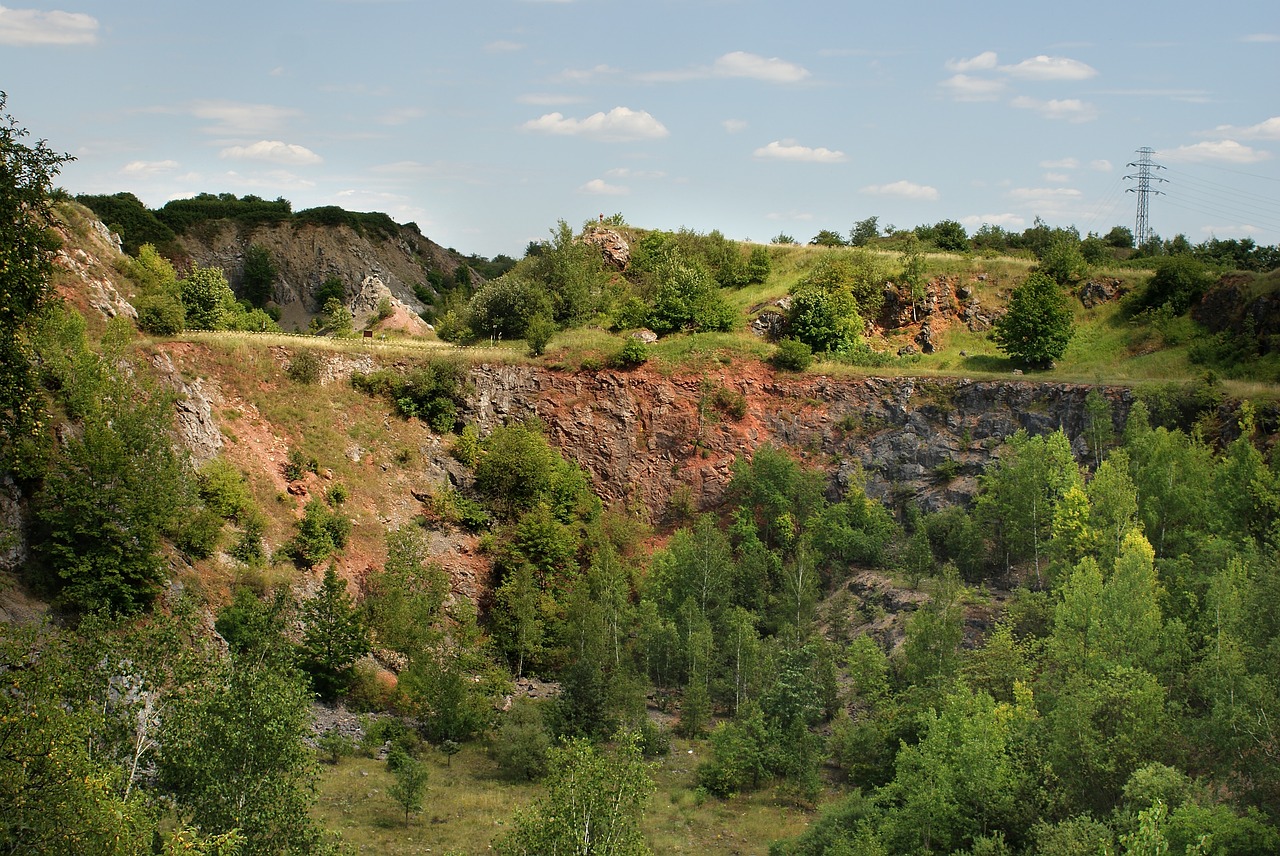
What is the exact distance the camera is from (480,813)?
99.4 feet

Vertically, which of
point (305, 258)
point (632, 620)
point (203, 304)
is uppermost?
point (305, 258)

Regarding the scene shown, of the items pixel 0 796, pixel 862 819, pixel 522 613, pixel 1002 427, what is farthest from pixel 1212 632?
pixel 0 796

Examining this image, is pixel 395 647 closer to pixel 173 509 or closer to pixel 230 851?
pixel 173 509

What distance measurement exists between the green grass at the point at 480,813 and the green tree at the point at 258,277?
5160 cm

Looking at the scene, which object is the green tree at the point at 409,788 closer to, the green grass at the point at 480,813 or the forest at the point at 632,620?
the forest at the point at 632,620

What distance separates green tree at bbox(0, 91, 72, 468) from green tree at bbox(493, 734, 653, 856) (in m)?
16.6

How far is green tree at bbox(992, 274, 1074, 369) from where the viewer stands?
47.2m

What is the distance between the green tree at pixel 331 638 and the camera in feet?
116

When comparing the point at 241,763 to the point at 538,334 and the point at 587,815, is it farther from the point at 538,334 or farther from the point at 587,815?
the point at 538,334

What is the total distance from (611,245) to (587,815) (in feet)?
143

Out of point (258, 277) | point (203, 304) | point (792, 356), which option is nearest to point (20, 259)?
point (203, 304)

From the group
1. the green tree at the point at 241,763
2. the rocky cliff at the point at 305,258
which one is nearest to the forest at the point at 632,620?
the green tree at the point at 241,763

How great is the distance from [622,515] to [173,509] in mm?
19296

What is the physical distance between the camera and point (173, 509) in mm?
33500
